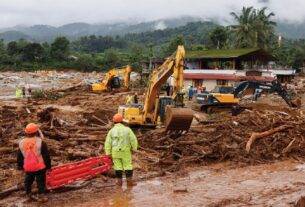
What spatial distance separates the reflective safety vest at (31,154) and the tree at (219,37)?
68782 millimetres

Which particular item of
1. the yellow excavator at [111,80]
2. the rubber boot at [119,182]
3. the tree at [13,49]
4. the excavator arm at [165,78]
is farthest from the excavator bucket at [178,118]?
the tree at [13,49]

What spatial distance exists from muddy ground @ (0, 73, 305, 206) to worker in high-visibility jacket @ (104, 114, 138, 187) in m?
0.57

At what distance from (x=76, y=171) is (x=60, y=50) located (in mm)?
99153

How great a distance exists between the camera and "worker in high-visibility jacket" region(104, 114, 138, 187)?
11.5 metres

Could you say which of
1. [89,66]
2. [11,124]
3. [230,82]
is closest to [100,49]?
[89,66]

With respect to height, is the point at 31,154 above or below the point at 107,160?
above

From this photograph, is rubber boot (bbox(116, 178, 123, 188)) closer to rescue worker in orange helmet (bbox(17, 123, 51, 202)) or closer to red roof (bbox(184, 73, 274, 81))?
rescue worker in orange helmet (bbox(17, 123, 51, 202))

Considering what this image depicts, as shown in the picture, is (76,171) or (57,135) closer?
(76,171)

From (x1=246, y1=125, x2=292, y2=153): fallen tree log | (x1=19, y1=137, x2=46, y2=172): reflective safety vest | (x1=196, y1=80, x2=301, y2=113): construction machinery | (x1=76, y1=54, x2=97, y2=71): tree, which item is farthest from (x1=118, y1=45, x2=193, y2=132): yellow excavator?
(x1=76, y1=54, x2=97, y2=71): tree

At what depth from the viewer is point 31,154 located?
10375 mm

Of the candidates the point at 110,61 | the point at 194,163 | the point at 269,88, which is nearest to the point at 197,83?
the point at 269,88

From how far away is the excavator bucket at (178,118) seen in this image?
1497 cm

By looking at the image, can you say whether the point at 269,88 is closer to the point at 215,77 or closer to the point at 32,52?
the point at 215,77

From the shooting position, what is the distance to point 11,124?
21344 millimetres
